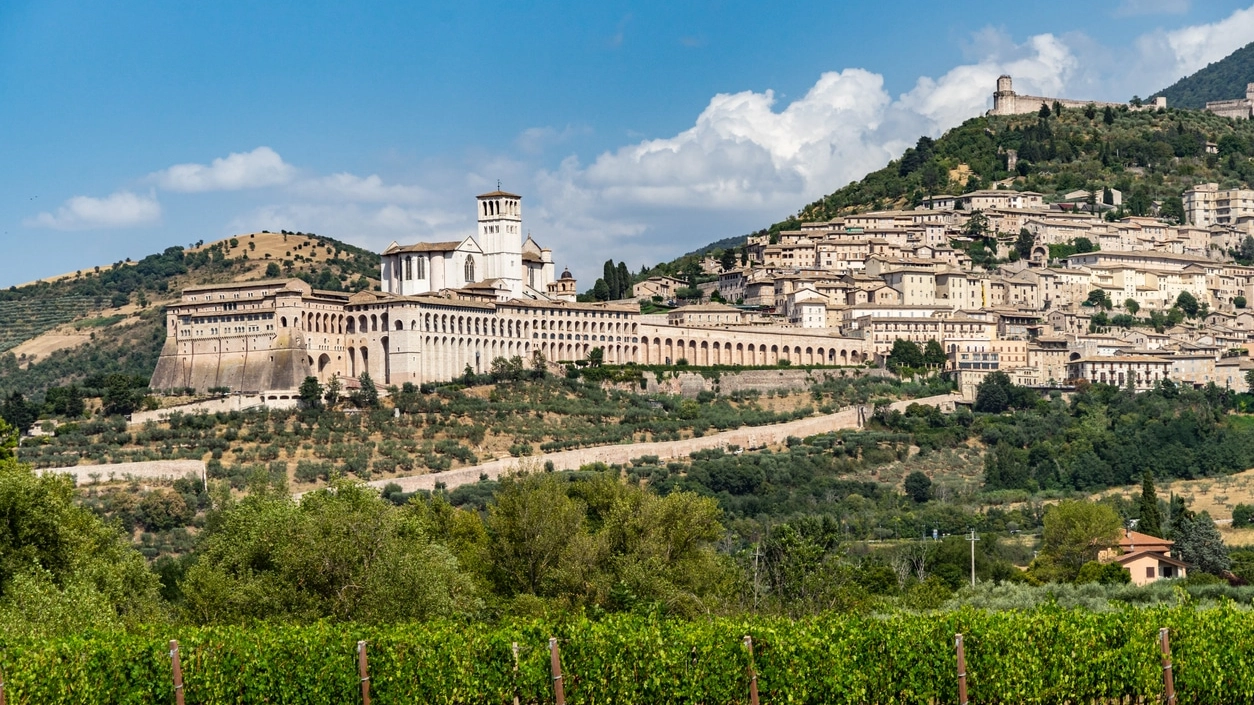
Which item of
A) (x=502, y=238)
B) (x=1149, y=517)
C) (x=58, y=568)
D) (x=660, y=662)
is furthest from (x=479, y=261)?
(x=660, y=662)

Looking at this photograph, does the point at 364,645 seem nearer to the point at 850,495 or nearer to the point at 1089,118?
the point at 850,495

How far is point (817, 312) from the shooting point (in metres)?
94.3

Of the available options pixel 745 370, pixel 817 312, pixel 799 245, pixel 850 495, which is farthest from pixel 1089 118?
pixel 850 495

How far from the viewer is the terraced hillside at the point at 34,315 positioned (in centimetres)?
11450

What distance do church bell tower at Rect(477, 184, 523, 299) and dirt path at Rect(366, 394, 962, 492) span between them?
17.9 meters

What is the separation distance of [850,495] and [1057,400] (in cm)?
2171

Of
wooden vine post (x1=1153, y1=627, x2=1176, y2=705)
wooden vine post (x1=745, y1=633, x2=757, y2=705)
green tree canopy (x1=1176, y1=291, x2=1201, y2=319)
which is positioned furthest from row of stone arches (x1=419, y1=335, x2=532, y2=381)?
wooden vine post (x1=1153, y1=627, x2=1176, y2=705)

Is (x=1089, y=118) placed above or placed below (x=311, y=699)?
above

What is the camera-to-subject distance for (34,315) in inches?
4737

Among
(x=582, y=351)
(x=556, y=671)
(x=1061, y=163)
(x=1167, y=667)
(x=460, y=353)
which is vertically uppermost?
(x=1061, y=163)

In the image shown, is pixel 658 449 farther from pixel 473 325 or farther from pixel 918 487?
pixel 473 325

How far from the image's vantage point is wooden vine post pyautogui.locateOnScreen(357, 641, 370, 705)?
2155 cm

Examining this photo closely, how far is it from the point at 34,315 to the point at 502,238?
158 feet

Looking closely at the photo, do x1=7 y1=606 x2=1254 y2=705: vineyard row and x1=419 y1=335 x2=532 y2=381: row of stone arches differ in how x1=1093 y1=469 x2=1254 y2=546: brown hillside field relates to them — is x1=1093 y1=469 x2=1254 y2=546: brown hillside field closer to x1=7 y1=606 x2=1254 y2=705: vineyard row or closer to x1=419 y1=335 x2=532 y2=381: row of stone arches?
x1=419 y1=335 x2=532 y2=381: row of stone arches
